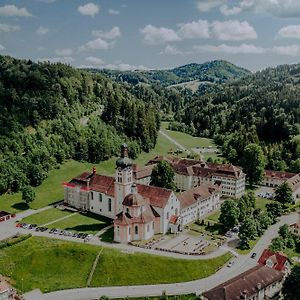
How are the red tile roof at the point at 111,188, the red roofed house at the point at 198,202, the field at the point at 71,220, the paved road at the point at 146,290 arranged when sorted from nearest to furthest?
1. the paved road at the point at 146,290
2. the red tile roof at the point at 111,188
3. the field at the point at 71,220
4. the red roofed house at the point at 198,202

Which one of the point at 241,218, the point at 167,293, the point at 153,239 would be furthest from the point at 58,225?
the point at 241,218

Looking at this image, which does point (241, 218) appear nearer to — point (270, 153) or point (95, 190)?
point (95, 190)

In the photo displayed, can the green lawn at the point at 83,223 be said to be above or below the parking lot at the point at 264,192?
below

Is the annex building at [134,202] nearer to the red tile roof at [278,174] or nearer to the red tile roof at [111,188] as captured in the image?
the red tile roof at [111,188]

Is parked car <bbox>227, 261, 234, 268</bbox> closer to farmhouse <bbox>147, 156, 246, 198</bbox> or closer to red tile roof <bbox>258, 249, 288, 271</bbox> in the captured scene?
red tile roof <bbox>258, 249, 288, 271</bbox>

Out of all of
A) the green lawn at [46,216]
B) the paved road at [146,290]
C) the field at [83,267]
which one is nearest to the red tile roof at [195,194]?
the field at [83,267]

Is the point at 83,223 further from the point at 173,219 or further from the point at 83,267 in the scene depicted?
the point at 173,219

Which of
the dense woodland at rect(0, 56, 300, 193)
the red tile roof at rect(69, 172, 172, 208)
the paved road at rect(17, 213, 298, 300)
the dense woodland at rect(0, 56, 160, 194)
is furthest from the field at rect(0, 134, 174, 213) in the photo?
the paved road at rect(17, 213, 298, 300)
